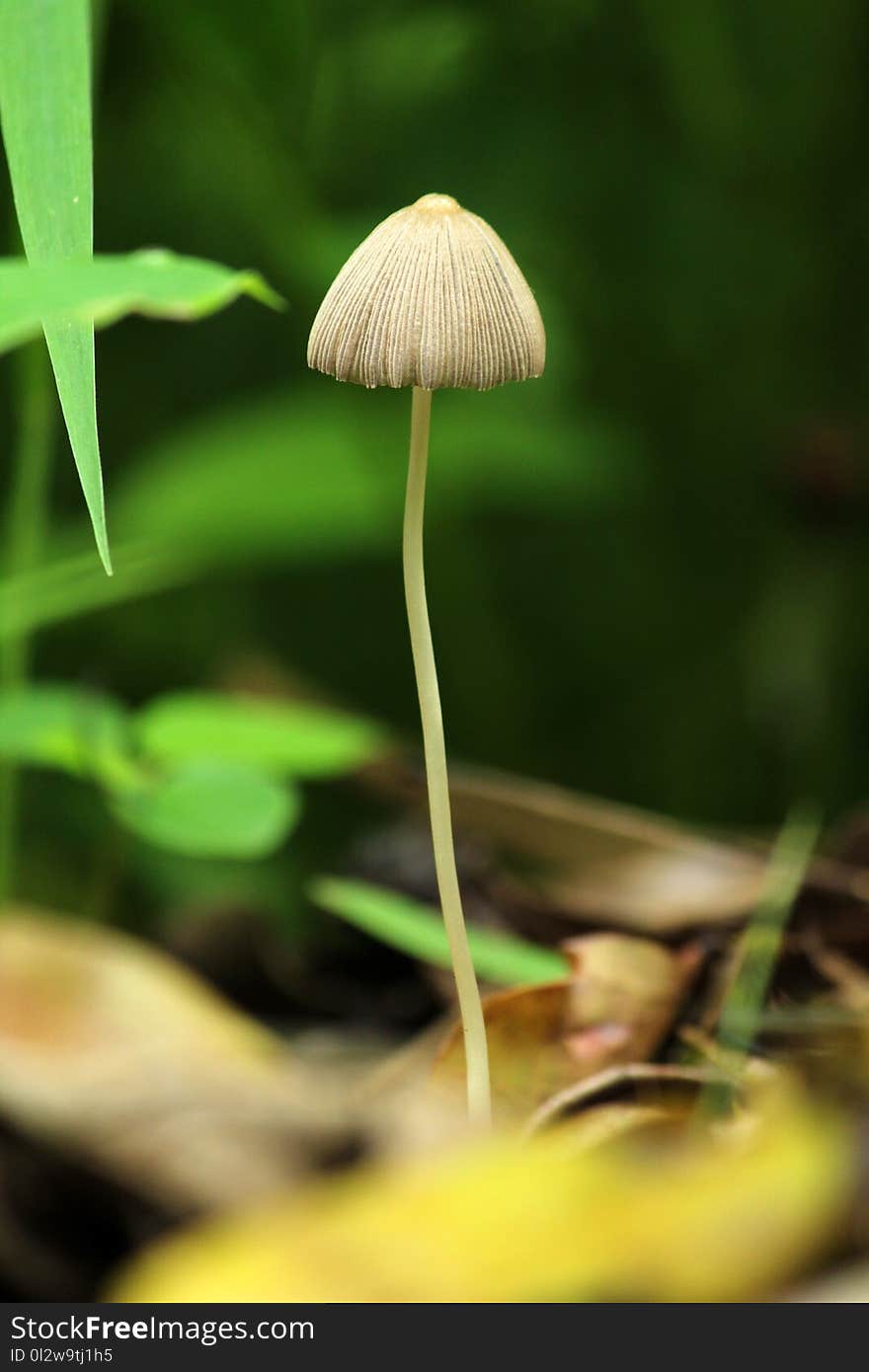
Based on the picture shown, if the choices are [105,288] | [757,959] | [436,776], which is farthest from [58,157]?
[757,959]

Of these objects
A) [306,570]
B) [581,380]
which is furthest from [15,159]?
[306,570]

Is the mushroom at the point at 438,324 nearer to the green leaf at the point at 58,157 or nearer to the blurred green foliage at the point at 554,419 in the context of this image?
the green leaf at the point at 58,157

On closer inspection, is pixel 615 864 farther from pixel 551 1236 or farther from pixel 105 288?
A: pixel 551 1236

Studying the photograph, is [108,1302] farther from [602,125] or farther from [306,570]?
[306,570]

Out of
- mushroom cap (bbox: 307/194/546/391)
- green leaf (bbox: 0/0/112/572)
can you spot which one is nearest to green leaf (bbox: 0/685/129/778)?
green leaf (bbox: 0/0/112/572)

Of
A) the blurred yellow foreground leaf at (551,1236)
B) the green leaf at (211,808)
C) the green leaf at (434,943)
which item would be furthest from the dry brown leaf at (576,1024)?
the blurred yellow foreground leaf at (551,1236)
